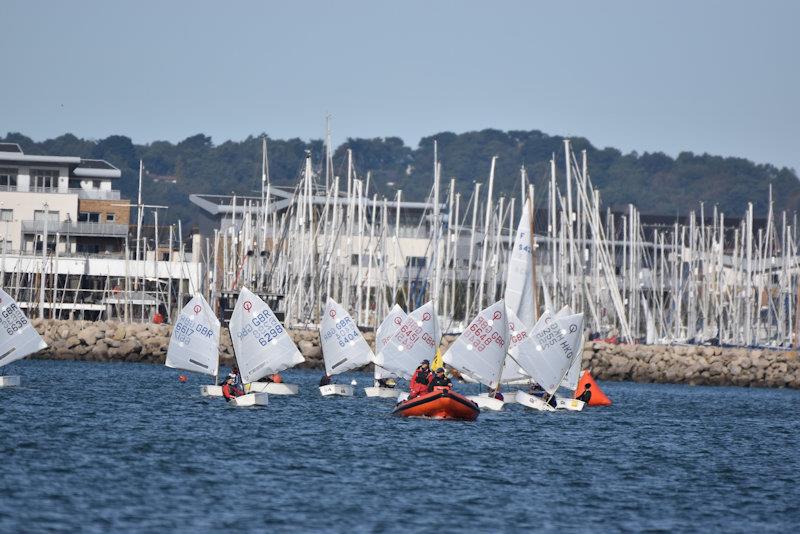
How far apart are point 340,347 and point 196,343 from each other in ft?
21.7

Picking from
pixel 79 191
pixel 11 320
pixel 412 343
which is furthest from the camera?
pixel 79 191

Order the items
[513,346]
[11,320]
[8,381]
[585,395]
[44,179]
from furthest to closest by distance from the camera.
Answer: [44,179]
[585,395]
[513,346]
[8,381]
[11,320]

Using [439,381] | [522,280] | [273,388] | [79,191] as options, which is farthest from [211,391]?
[79,191]

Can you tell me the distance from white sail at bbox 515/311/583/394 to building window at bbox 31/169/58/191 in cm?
6467

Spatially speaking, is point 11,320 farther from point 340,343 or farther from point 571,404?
point 571,404

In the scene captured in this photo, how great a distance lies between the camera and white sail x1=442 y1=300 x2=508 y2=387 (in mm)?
Result: 51688

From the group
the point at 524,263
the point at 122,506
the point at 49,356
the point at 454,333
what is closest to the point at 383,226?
the point at 454,333

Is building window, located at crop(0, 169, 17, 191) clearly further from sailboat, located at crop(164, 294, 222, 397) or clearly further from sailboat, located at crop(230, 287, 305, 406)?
sailboat, located at crop(230, 287, 305, 406)

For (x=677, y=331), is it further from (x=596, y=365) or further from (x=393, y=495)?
(x=393, y=495)

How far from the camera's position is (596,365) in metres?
85.6

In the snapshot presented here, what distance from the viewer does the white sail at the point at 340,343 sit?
5650 centimetres

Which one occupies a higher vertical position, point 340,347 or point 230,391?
point 340,347

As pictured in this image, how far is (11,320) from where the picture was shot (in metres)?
54.2

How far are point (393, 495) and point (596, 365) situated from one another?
54553 millimetres
